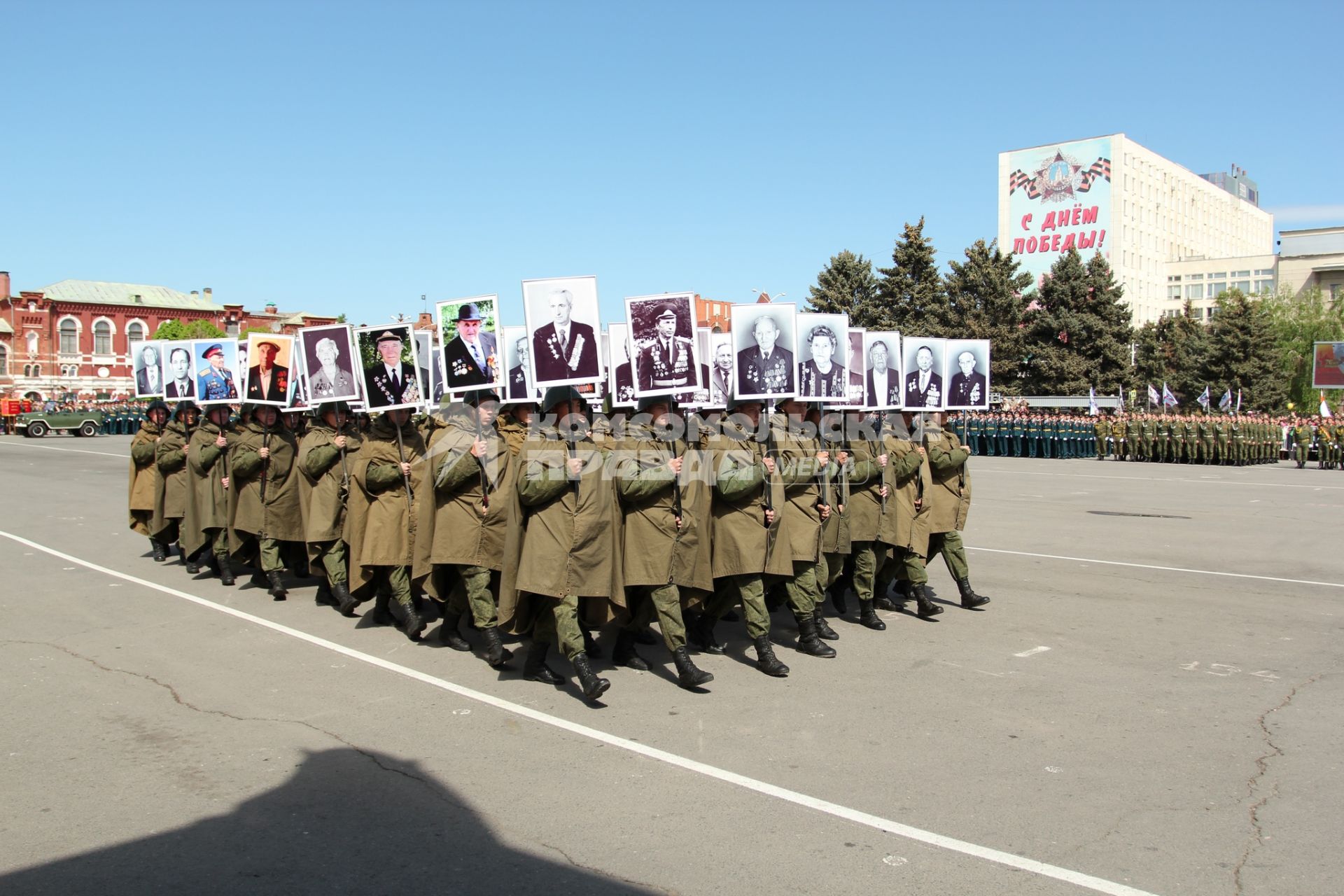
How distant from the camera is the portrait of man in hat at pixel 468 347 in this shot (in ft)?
24.0

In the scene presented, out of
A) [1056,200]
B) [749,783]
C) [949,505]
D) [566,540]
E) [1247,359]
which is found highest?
[1056,200]

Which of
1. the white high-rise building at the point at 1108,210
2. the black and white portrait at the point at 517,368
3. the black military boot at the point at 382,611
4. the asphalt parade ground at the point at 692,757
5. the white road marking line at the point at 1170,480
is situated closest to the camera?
the asphalt parade ground at the point at 692,757

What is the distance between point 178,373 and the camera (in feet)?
36.7

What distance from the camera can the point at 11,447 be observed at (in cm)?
3697

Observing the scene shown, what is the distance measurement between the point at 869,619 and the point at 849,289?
140 ft

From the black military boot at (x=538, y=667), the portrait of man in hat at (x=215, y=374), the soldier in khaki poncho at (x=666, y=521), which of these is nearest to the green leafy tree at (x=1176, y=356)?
the portrait of man in hat at (x=215, y=374)

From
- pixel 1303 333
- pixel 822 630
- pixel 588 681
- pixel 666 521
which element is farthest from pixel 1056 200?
pixel 588 681

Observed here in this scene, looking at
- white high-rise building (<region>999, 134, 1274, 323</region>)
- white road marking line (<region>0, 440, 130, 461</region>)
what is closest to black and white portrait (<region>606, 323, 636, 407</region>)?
white road marking line (<region>0, 440, 130, 461</region>)

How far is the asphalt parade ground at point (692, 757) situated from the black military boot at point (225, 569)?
2.97 ft

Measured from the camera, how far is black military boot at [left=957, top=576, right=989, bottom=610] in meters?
8.98

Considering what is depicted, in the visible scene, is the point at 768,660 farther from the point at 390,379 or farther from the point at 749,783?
the point at 390,379

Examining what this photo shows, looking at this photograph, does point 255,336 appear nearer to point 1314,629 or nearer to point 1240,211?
point 1314,629

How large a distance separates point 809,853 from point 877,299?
47.4 metres

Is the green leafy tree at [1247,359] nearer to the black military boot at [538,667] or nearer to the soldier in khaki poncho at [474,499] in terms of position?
the soldier in khaki poncho at [474,499]
